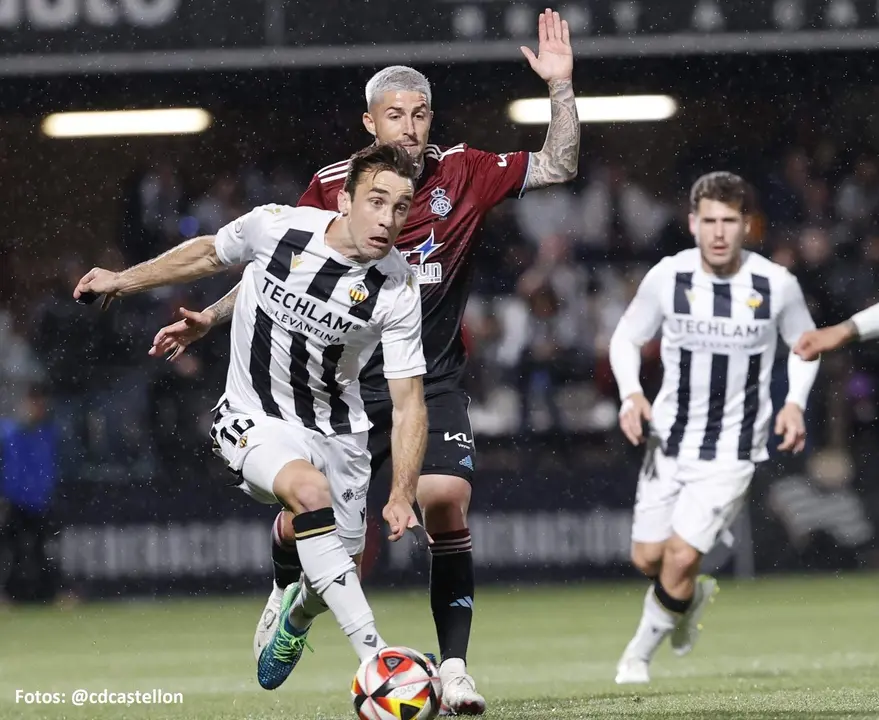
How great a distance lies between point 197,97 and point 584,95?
2.99 m

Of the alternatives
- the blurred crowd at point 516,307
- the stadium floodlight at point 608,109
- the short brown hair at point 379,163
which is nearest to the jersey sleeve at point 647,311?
the short brown hair at point 379,163

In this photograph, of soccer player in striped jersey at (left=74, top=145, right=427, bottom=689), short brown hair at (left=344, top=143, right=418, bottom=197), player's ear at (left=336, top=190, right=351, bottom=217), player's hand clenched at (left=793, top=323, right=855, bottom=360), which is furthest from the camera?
player's hand clenched at (left=793, top=323, right=855, bottom=360)

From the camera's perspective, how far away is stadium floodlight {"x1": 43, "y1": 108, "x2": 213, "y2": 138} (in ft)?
44.0

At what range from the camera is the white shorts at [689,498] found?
7520mm

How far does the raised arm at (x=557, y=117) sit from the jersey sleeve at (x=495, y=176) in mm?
38

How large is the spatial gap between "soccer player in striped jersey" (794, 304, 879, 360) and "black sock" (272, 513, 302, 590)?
6.55 feet

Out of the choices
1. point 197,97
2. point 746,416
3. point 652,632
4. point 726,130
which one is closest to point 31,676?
point 652,632

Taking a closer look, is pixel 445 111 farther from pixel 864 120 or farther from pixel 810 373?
pixel 810 373

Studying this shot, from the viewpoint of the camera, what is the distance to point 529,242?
43.9 feet

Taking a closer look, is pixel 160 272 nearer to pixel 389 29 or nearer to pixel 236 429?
pixel 236 429

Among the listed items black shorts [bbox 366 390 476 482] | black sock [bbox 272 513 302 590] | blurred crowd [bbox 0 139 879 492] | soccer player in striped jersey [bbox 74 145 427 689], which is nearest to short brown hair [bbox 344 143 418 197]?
soccer player in striped jersey [bbox 74 145 427 689]

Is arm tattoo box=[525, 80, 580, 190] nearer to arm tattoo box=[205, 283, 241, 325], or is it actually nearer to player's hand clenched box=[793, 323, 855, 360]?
player's hand clenched box=[793, 323, 855, 360]

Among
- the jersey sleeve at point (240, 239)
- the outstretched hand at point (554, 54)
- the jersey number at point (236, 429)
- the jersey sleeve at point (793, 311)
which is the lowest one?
the jersey number at point (236, 429)

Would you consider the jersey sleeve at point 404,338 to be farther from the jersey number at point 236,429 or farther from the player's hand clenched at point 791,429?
the player's hand clenched at point 791,429
